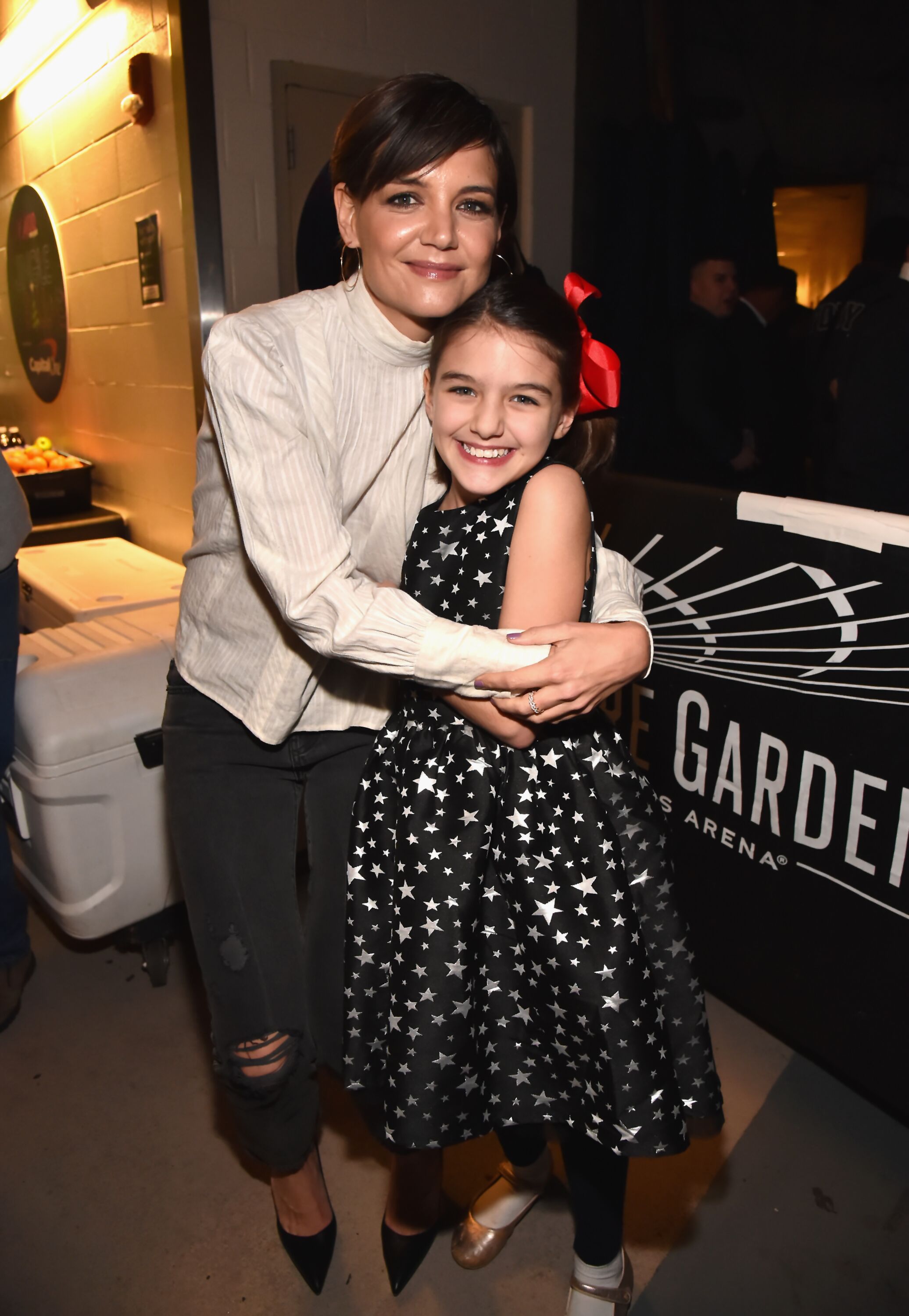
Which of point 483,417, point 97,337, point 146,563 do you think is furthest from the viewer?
point 97,337

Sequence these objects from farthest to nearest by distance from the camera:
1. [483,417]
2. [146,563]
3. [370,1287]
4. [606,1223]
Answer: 1. [146,563]
2. [370,1287]
3. [606,1223]
4. [483,417]

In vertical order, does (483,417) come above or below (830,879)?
above

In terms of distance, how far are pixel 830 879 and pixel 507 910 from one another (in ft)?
2.91

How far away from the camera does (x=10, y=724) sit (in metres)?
1.94

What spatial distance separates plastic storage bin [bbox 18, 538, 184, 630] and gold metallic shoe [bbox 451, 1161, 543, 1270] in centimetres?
172

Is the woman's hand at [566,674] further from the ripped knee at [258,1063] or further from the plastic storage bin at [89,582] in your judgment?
the plastic storage bin at [89,582]

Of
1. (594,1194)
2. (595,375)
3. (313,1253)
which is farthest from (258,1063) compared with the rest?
(595,375)

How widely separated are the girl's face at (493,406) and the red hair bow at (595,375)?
0.05 meters

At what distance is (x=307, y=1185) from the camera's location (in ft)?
4.98

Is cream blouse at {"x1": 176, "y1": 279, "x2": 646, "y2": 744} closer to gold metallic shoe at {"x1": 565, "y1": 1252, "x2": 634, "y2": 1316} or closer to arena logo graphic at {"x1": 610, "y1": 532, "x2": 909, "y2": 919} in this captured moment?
arena logo graphic at {"x1": 610, "y1": 532, "x2": 909, "y2": 919}

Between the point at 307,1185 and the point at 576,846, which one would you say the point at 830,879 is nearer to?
the point at 576,846

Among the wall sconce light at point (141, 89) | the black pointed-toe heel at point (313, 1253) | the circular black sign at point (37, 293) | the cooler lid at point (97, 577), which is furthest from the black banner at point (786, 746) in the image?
the circular black sign at point (37, 293)

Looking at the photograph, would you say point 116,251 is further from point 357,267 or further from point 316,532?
point 316,532

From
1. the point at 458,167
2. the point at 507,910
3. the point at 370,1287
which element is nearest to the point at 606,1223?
the point at 370,1287
